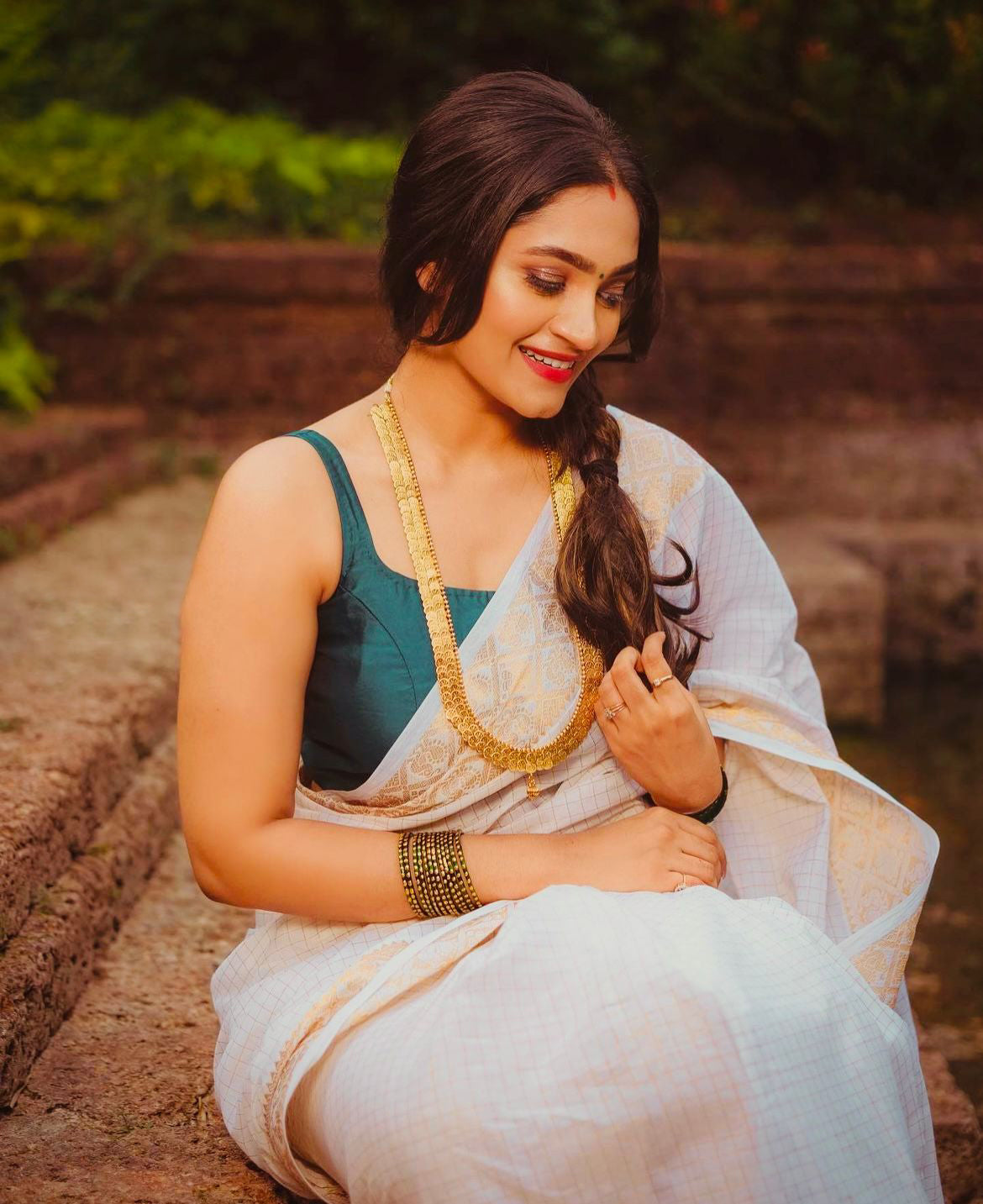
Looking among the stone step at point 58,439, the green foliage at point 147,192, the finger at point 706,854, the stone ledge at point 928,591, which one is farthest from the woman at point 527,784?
the green foliage at point 147,192

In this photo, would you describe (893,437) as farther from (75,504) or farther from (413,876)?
(413,876)

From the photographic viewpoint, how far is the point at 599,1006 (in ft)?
4.97

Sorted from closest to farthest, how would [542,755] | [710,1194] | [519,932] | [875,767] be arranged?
1. [710,1194]
2. [519,932]
3. [542,755]
4. [875,767]

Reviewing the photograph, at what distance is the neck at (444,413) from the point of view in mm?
2021

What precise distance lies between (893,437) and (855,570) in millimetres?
1250

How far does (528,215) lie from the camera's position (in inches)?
72.1

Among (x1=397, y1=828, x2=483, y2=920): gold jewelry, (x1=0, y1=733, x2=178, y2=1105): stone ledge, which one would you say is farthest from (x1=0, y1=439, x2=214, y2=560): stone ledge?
(x1=397, y1=828, x2=483, y2=920): gold jewelry

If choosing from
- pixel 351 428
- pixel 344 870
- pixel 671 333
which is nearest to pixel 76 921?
pixel 344 870

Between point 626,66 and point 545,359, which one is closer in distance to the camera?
point 545,359

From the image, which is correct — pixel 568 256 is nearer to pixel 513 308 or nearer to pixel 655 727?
pixel 513 308

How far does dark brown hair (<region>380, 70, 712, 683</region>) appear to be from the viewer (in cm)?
183

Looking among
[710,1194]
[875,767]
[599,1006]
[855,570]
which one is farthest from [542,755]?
[855,570]

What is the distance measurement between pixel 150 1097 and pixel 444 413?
3.63 feet

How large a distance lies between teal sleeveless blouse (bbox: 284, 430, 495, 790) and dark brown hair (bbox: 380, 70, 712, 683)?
23 centimetres
